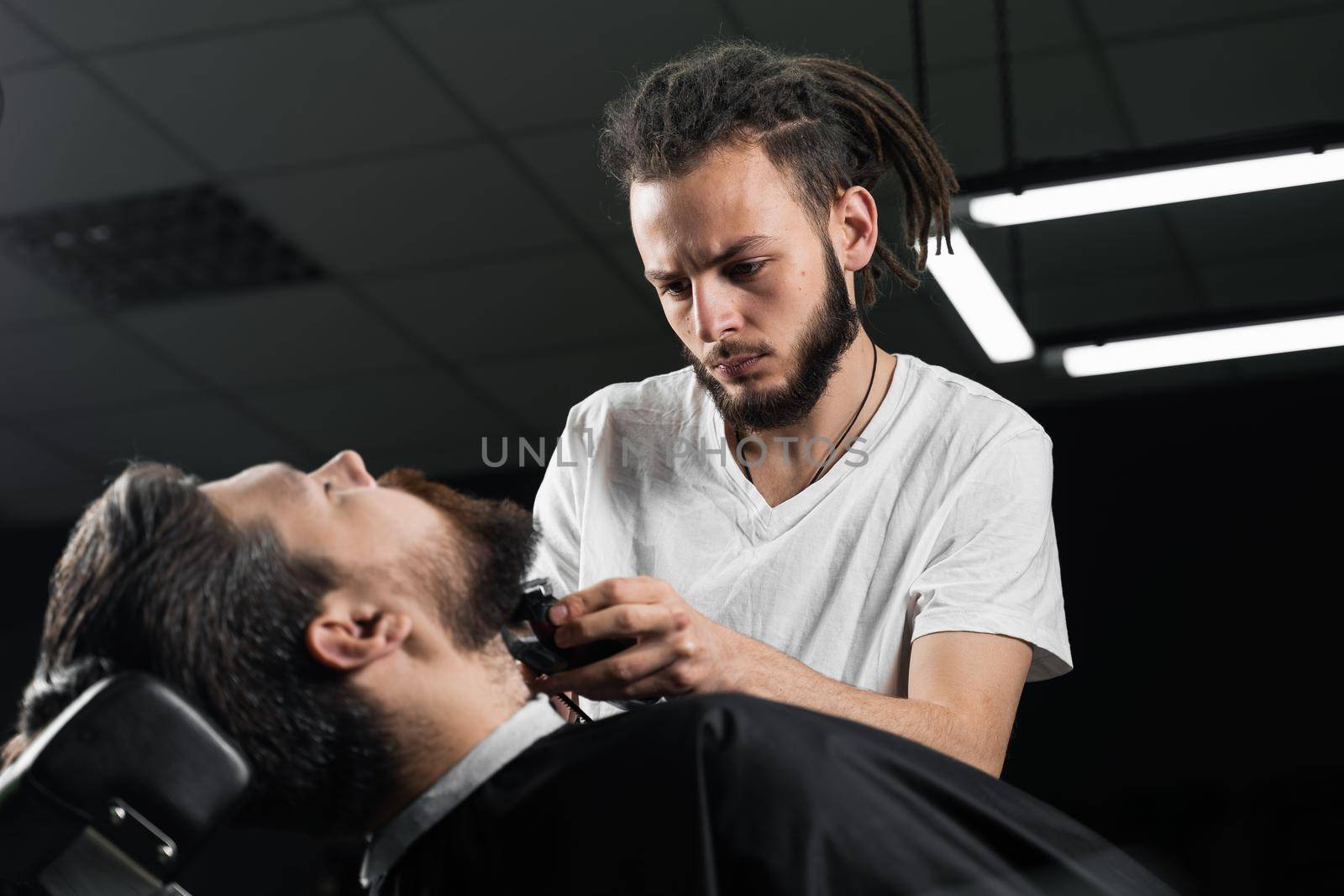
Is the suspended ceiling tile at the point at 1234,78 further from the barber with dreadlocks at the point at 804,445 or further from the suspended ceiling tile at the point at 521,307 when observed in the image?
the barber with dreadlocks at the point at 804,445

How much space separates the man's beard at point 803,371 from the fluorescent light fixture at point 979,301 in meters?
1.08

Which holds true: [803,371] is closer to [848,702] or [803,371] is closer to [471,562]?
[848,702]

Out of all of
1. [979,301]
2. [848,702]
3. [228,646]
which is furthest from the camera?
[979,301]

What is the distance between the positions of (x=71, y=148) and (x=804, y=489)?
10.9ft

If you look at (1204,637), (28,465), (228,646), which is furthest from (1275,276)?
(28,465)

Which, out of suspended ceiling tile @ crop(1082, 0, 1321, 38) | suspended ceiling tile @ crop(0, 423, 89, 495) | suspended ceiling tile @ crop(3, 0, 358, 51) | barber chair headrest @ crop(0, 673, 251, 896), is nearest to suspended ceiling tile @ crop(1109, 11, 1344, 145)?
suspended ceiling tile @ crop(1082, 0, 1321, 38)

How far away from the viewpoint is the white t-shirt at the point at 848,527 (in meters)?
1.80

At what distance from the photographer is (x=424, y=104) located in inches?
166

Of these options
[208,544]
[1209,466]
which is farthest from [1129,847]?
[208,544]

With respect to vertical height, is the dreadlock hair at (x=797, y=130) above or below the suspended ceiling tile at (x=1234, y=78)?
below

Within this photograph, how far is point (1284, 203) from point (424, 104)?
9.56ft

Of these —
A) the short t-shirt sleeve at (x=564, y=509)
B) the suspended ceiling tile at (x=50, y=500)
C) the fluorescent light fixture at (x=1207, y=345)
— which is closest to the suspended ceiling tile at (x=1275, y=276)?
the fluorescent light fixture at (x=1207, y=345)

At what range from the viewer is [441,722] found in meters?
1.33

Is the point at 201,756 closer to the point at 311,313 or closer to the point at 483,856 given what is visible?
the point at 483,856
